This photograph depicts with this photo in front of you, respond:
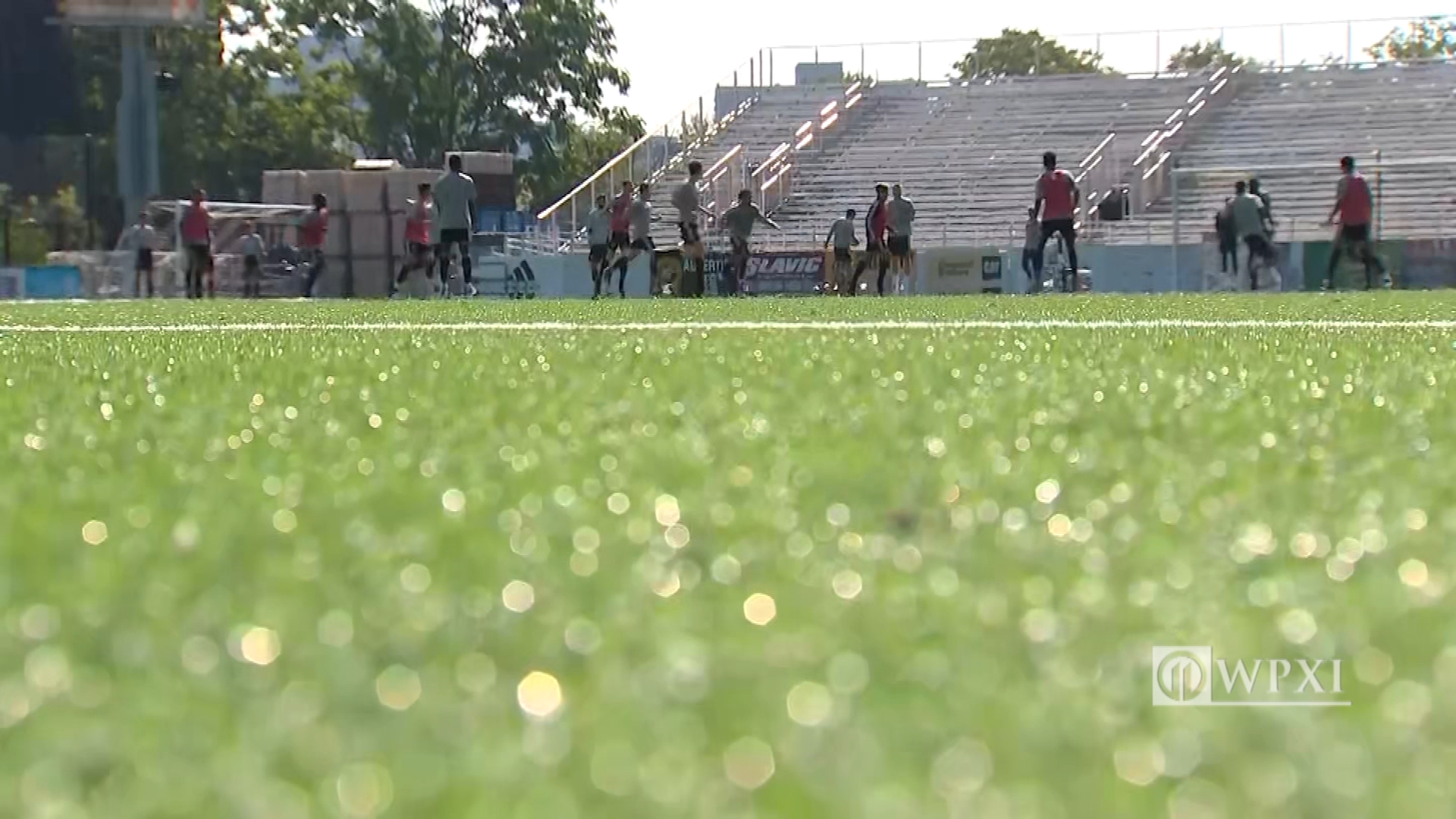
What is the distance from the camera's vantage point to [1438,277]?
28.7 m

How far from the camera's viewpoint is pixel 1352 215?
25062 millimetres

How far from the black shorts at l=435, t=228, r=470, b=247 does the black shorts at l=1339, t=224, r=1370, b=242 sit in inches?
383

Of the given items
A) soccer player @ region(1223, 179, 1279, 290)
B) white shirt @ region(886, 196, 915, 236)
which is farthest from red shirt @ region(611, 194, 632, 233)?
soccer player @ region(1223, 179, 1279, 290)

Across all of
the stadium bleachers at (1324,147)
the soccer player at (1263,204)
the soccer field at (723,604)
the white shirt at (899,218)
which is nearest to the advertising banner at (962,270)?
the stadium bleachers at (1324,147)

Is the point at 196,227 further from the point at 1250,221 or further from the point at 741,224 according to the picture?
the point at 1250,221

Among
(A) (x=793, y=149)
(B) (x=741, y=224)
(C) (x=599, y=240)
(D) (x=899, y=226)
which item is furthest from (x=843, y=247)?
(A) (x=793, y=149)

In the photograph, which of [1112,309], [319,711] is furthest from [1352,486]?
[1112,309]

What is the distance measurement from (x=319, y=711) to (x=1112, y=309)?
1338 cm

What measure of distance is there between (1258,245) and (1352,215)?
2502mm

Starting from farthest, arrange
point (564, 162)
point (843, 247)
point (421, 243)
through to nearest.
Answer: point (564, 162)
point (843, 247)
point (421, 243)

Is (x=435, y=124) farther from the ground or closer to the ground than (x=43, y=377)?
farther from the ground

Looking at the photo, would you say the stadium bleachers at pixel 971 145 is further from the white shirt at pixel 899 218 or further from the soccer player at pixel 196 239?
the soccer player at pixel 196 239

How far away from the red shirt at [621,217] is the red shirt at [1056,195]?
5158mm

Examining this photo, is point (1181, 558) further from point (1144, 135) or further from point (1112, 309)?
point (1144, 135)
